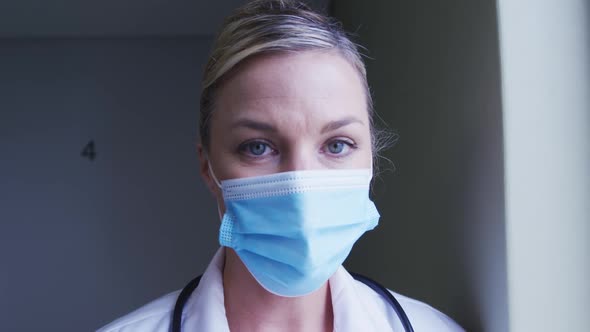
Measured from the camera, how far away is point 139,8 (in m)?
2.40

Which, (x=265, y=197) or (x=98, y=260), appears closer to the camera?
(x=265, y=197)

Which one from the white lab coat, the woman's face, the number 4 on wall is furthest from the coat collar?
the number 4 on wall

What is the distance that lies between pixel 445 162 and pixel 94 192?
2.50 metres

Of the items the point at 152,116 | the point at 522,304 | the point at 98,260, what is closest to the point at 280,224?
the point at 522,304

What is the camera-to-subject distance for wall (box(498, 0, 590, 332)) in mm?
684

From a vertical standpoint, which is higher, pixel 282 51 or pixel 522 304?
pixel 282 51

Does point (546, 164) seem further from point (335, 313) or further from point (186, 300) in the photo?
point (186, 300)

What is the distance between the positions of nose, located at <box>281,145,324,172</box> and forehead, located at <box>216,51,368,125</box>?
0.19 ft

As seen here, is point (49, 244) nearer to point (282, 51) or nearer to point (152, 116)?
point (152, 116)

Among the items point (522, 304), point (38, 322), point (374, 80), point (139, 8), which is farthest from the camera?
point (38, 322)

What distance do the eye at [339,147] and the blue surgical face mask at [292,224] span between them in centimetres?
4

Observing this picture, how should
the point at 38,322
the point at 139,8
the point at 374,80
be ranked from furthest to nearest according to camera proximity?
the point at 38,322 → the point at 139,8 → the point at 374,80

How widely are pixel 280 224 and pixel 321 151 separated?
0.49ft

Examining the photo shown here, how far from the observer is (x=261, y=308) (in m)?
0.81
